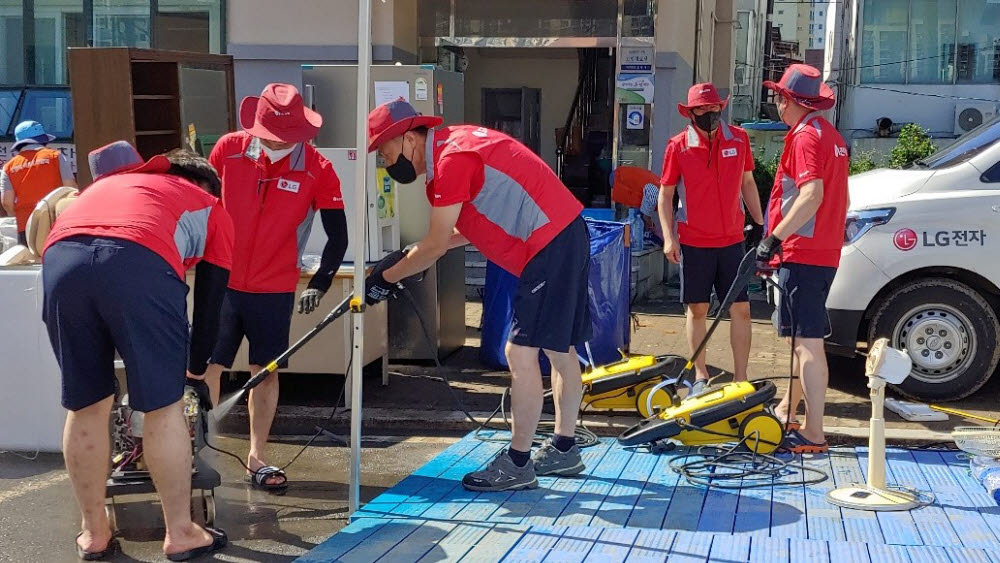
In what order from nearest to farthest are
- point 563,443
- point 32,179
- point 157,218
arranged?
point 157,218
point 563,443
point 32,179

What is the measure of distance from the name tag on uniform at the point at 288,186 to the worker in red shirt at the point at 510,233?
0.68 metres

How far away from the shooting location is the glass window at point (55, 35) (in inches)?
552

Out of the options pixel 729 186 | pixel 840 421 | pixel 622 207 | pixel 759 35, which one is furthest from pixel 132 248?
pixel 759 35

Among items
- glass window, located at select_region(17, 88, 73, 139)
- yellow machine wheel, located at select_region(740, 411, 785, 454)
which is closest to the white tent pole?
yellow machine wheel, located at select_region(740, 411, 785, 454)

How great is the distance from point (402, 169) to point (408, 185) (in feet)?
10.4

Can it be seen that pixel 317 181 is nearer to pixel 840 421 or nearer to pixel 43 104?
pixel 840 421

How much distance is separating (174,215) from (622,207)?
29.7 feet

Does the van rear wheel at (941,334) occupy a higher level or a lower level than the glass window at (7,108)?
lower

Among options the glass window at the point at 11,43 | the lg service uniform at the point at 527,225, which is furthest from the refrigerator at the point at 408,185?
the glass window at the point at 11,43

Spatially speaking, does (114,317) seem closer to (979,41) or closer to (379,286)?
(379,286)

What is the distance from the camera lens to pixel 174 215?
4.44 meters

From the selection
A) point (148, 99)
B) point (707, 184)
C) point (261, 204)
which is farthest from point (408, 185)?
point (261, 204)

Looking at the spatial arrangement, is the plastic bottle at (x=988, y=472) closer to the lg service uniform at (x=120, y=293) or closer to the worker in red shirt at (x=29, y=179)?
the lg service uniform at (x=120, y=293)

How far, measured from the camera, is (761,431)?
564cm
